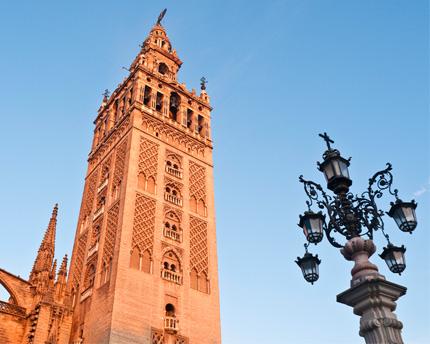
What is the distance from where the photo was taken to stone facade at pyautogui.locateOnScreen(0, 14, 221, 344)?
1959 centimetres

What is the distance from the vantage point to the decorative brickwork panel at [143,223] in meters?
21.4

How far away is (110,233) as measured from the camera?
73.0 feet

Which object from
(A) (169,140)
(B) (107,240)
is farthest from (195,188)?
(B) (107,240)

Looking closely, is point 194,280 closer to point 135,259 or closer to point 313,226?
point 135,259

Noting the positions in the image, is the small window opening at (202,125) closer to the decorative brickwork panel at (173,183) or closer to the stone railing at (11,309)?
the decorative brickwork panel at (173,183)

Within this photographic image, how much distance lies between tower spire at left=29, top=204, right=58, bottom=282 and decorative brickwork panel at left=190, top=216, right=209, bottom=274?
7.81 m

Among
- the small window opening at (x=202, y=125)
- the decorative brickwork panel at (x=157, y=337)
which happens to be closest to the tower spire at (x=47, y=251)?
the decorative brickwork panel at (x=157, y=337)

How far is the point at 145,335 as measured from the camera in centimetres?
1862

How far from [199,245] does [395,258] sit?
16.4 m

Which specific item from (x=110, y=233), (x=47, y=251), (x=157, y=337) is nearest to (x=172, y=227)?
(x=110, y=233)

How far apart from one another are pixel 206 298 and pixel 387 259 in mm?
14887

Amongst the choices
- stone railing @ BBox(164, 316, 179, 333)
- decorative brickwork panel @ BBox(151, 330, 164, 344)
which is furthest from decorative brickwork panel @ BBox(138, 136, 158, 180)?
decorative brickwork panel @ BBox(151, 330, 164, 344)

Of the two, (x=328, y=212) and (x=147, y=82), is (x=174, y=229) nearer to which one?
(x=147, y=82)

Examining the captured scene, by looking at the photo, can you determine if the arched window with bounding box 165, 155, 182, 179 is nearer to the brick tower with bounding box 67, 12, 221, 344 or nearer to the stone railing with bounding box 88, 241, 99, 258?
the brick tower with bounding box 67, 12, 221, 344
